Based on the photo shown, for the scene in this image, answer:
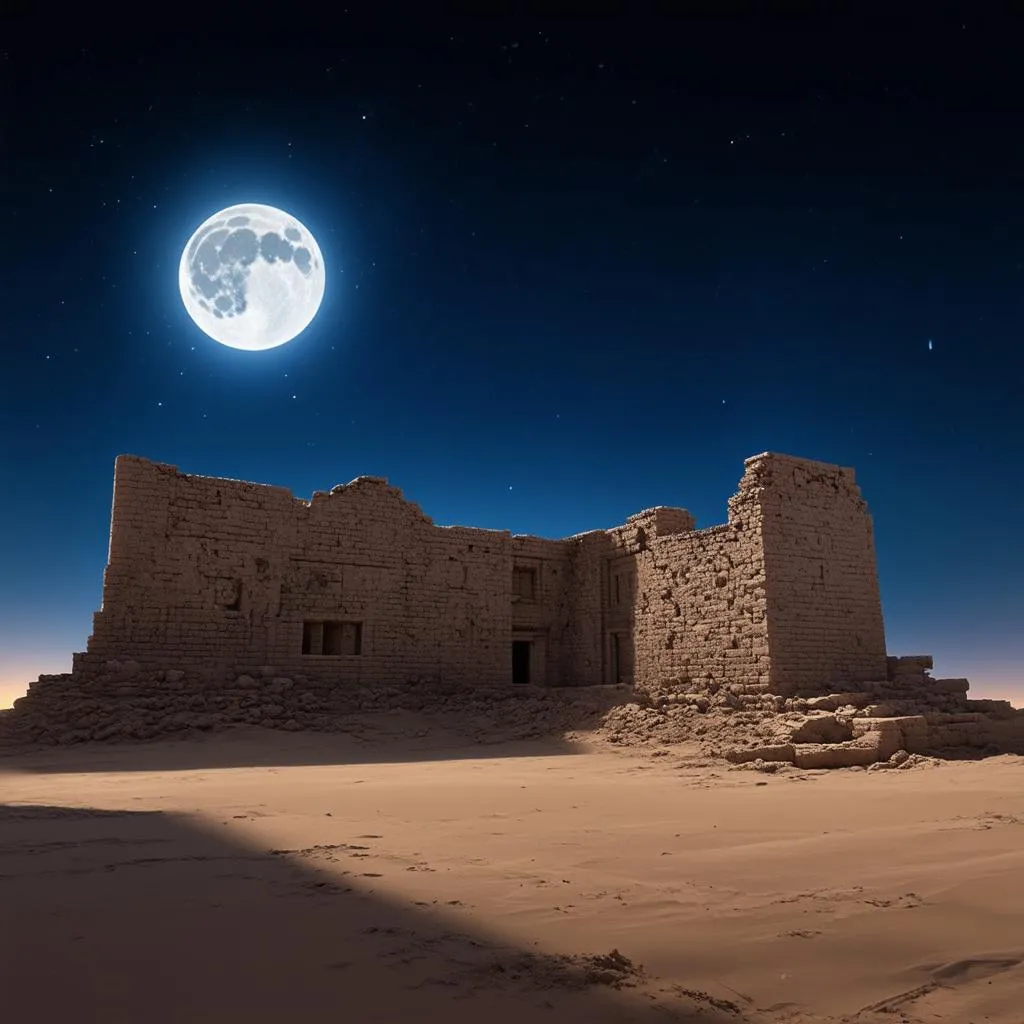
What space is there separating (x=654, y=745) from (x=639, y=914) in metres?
10.7

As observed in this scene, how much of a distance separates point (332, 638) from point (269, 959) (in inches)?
682

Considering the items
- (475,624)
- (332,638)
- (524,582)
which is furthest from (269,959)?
(524,582)

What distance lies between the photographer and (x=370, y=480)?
20328 mm

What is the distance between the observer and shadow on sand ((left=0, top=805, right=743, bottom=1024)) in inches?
99.4

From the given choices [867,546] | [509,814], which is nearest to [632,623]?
[867,546]

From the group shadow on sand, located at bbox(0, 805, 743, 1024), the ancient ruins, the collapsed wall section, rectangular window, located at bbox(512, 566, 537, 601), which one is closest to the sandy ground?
shadow on sand, located at bbox(0, 805, 743, 1024)

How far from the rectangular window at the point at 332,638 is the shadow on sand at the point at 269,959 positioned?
1519cm

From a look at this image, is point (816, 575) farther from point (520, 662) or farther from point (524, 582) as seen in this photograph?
point (520, 662)

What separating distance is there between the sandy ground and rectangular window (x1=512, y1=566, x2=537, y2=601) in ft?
51.4

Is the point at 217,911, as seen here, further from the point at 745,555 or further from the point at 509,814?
the point at 745,555

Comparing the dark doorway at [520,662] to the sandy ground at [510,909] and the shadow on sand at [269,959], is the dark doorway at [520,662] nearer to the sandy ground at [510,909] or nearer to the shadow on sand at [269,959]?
the sandy ground at [510,909]

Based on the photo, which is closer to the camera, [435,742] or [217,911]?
[217,911]

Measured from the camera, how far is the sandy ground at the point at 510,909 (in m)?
2.63

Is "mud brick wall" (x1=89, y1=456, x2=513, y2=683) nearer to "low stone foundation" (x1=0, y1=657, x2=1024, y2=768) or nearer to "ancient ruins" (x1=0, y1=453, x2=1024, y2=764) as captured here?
"ancient ruins" (x1=0, y1=453, x2=1024, y2=764)
